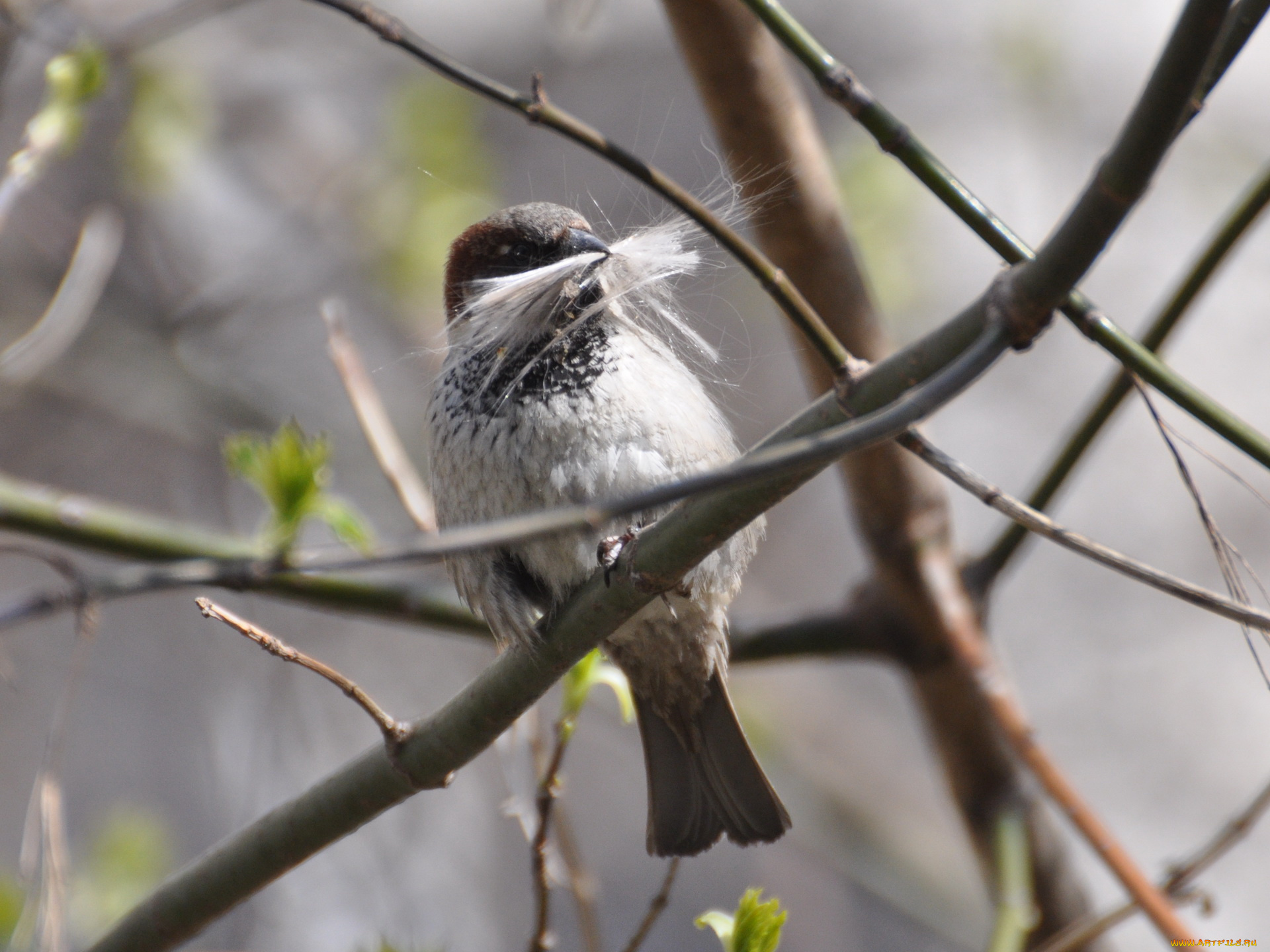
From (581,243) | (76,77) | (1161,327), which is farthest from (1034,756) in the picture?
(76,77)

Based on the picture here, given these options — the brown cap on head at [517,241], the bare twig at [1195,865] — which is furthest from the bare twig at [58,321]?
the bare twig at [1195,865]

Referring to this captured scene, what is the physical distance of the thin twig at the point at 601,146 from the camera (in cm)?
125

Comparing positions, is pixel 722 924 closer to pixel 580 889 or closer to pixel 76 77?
pixel 580 889

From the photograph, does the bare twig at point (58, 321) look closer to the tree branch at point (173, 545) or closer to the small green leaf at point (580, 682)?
the tree branch at point (173, 545)

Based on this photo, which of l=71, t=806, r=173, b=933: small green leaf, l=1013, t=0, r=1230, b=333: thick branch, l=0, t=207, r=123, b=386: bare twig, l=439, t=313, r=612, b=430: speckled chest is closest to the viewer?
l=1013, t=0, r=1230, b=333: thick branch

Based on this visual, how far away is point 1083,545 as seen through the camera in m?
1.22

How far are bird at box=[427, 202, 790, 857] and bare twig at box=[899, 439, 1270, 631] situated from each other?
20.6 inches

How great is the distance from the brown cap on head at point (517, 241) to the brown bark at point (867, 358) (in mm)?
371

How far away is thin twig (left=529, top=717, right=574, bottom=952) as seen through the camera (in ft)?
5.49

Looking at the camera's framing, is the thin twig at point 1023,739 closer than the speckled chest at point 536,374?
Yes

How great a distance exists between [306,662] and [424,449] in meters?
3.02

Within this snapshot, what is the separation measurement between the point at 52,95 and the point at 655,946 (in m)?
4.95

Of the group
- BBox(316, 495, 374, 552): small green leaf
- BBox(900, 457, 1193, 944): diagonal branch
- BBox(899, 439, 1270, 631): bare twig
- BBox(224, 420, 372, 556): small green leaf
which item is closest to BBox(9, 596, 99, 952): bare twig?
BBox(224, 420, 372, 556): small green leaf

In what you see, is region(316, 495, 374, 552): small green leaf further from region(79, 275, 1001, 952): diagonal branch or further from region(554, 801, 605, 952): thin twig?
region(554, 801, 605, 952): thin twig
